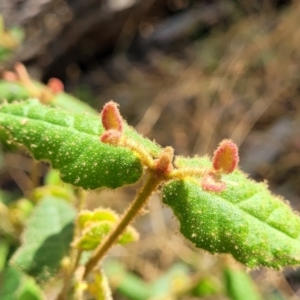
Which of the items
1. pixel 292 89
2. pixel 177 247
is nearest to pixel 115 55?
pixel 292 89

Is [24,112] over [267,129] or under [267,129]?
under

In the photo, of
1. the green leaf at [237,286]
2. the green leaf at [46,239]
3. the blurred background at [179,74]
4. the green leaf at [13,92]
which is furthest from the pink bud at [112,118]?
the blurred background at [179,74]

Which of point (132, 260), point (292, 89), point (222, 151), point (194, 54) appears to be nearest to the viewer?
point (222, 151)

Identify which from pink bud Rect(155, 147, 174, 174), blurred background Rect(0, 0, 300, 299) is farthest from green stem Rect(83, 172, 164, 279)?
blurred background Rect(0, 0, 300, 299)

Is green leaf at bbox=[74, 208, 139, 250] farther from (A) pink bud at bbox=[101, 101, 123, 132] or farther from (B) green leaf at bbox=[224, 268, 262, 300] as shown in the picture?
(B) green leaf at bbox=[224, 268, 262, 300]

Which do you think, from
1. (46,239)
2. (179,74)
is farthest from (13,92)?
(179,74)

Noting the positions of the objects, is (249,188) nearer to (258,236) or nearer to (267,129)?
(258,236)
